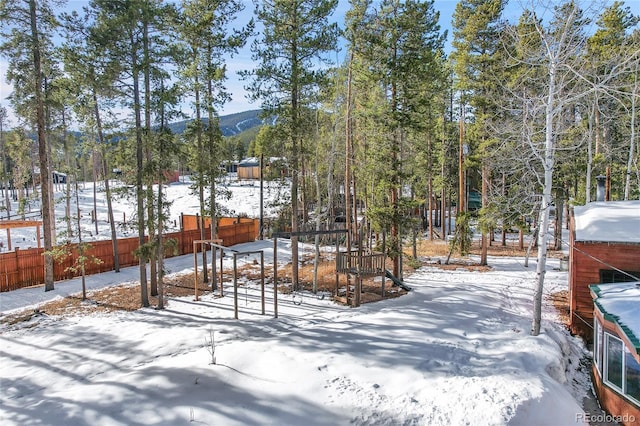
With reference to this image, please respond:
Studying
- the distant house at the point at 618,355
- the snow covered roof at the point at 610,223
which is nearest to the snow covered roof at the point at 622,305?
the distant house at the point at 618,355

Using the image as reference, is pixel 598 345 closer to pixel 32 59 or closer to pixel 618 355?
pixel 618 355

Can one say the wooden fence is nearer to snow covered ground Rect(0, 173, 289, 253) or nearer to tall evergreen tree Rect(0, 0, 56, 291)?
tall evergreen tree Rect(0, 0, 56, 291)

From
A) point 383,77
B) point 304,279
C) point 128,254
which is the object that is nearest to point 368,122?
point 383,77

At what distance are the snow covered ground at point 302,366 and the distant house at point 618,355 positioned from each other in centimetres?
67

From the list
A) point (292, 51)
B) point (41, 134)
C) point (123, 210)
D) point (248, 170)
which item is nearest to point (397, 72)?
point (292, 51)

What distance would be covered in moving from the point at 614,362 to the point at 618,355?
7.0 inches

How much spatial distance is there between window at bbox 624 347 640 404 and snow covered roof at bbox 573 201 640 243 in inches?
170

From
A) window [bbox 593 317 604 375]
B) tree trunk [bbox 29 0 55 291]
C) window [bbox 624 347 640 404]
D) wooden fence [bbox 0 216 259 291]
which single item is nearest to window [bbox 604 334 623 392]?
window [bbox 624 347 640 404]

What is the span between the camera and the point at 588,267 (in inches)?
407

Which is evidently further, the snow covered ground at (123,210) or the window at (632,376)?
the snow covered ground at (123,210)

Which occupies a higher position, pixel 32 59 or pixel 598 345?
pixel 32 59

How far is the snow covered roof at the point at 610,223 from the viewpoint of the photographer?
9953mm

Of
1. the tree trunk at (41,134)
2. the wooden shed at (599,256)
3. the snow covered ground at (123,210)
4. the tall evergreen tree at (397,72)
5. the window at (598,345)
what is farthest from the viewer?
the snow covered ground at (123,210)

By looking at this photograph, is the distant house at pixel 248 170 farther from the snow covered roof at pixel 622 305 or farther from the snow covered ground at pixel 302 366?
the snow covered roof at pixel 622 305
